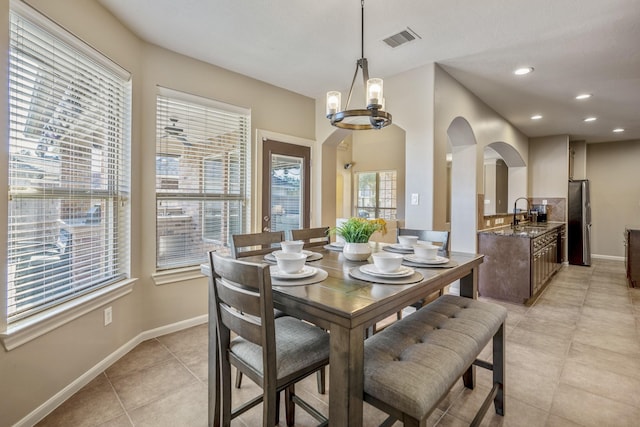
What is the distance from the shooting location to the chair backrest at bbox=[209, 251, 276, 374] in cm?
124

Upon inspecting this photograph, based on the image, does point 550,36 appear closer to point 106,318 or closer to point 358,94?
point 358,94

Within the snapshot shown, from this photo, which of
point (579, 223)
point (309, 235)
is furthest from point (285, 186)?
point (579, 223)

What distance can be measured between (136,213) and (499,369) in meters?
2.99

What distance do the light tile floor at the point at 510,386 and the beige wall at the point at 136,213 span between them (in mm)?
184

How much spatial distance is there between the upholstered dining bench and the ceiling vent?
2.18m

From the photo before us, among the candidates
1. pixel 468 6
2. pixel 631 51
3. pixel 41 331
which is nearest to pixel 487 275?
pixel 631 51

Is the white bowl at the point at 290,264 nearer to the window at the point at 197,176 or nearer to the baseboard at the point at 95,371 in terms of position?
the baseboard at the point at 95,371

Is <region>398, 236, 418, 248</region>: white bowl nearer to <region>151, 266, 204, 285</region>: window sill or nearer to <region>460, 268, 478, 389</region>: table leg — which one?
<region>460, 268, 478, 389</region>: table leg

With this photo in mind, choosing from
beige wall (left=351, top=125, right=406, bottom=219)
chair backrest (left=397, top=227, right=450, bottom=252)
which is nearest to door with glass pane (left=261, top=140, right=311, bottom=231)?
chair backrest (left=397, top=227, right=450, bottom=252)

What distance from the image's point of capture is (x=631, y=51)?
9.66 feet

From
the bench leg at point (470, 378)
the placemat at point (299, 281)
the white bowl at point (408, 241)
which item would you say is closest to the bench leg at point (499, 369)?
the bench leg at point (470, 378)

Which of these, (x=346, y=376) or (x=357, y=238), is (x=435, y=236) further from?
(x=346, y=376)

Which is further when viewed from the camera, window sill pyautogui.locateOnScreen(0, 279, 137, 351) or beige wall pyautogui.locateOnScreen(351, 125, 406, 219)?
beige wall pyautogui.locateOnScreen(351, 125, 406, 219)

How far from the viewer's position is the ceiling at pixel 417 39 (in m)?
2.33
